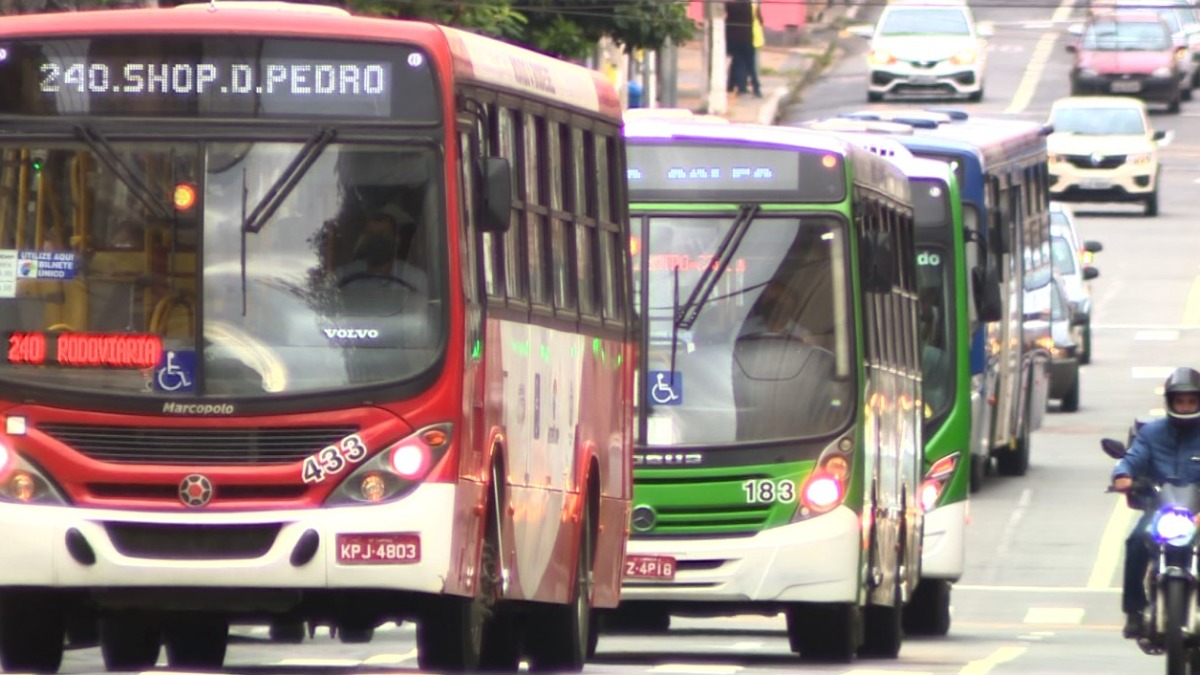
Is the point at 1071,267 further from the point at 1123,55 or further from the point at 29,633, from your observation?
the point at 29,633

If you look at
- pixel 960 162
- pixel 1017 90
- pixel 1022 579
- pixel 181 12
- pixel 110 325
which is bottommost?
pixel 1017 90

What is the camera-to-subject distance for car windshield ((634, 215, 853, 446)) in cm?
1667

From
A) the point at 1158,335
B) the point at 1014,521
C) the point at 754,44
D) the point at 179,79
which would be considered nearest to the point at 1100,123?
the point at 1158,335

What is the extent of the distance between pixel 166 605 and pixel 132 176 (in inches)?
58.9

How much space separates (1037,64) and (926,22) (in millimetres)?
9546

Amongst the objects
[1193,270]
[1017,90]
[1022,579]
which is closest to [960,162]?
[1022,579]

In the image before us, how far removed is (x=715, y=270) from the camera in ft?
55.3

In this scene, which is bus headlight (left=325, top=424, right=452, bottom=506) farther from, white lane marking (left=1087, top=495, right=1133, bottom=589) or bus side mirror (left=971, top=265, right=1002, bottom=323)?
bus side mirror (left=971, top=265, right=1002, bottom=323)

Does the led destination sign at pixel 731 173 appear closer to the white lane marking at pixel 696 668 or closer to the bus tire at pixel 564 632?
the white lane marking at pixel 696 668

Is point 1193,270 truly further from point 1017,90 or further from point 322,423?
point 322,423

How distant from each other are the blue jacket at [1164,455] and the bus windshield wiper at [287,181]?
4.95 meters

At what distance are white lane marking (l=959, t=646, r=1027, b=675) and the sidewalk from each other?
127 feet

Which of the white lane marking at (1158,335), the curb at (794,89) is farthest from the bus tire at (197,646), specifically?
the curb at (794,89)

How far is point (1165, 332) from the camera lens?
4328 cm
